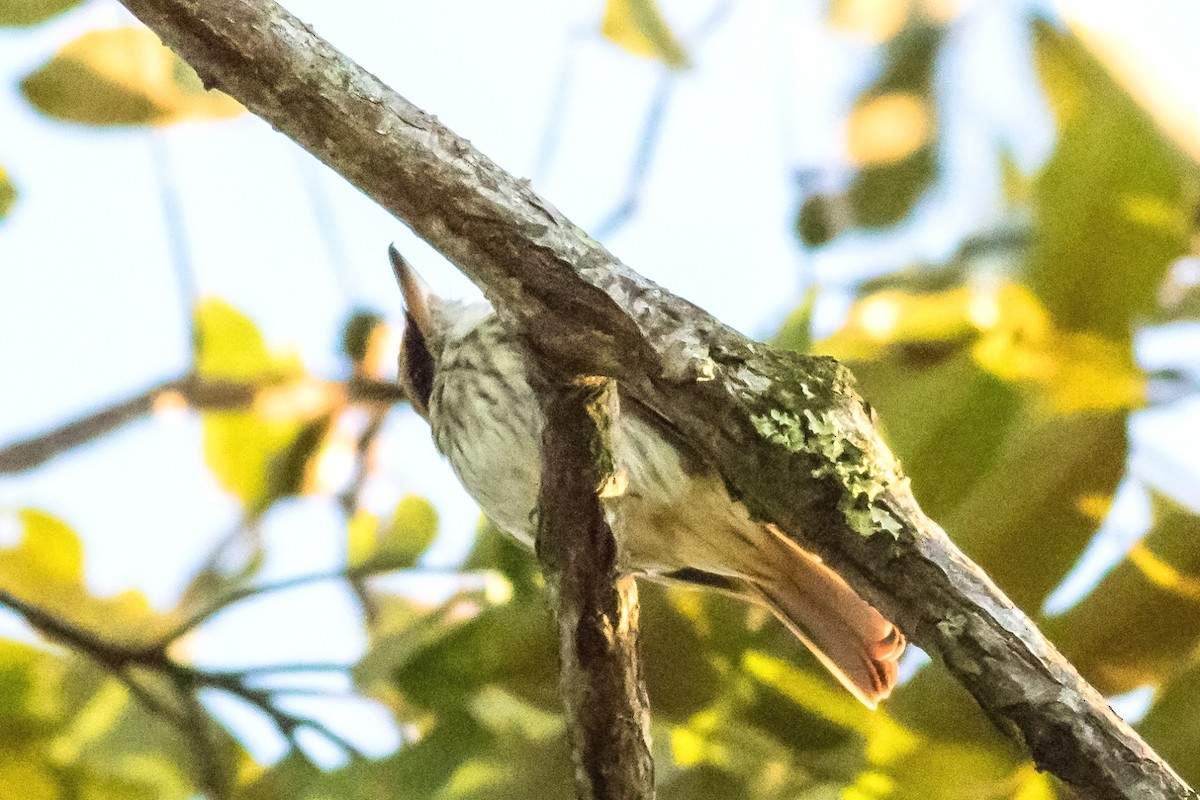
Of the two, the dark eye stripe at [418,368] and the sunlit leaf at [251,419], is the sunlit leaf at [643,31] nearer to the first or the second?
the dark eye stripe at [418,368]

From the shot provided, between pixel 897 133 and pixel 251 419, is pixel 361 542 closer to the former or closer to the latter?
pixel 251 419

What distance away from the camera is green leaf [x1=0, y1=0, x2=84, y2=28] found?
1336 millimetres

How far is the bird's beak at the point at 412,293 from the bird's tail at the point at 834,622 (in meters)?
0.61

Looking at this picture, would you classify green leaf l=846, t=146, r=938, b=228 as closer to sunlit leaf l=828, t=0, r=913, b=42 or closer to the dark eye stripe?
sunlit leaf l=828, t=0, r=913, b=42

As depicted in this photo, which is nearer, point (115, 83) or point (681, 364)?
point (681, 364)

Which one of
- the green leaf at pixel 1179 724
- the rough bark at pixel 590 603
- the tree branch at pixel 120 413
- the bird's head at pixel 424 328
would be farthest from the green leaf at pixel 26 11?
the green leaf at pixel 1179 724

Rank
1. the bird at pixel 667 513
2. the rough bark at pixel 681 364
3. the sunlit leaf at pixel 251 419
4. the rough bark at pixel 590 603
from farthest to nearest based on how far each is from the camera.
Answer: the sunlit leaf at pixel 251 419
the bird at pixel 667 513
the rough bark at pixel 590 603
the rough bark at pixel 681 364

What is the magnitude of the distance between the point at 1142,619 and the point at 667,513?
529mm

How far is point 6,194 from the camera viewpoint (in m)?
1.46

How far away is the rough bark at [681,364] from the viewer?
0.81 m

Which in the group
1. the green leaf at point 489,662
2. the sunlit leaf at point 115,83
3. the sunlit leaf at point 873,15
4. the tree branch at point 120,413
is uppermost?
the sunlit leaf at point 873,15

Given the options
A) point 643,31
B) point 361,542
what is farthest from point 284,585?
point 643,31

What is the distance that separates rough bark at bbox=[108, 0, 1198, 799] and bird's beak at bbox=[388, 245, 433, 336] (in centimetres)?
83

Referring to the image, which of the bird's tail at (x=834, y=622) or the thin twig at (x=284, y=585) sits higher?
the bird's tail at (x=834, y=622)
